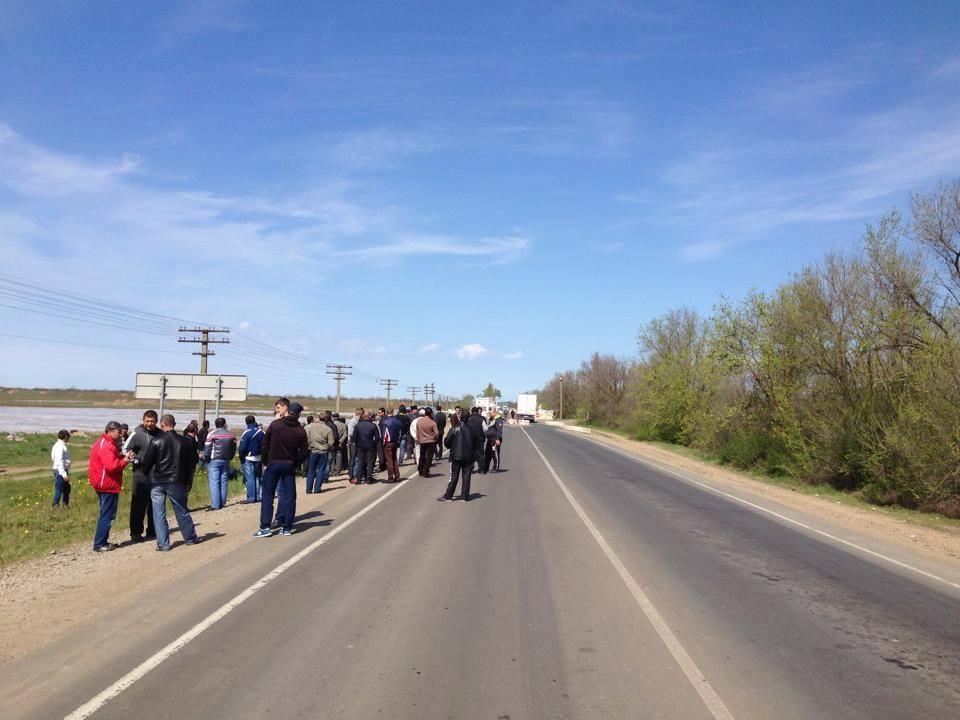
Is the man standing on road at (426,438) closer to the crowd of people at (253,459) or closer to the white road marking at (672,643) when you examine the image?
the crowd of people at (253,459)

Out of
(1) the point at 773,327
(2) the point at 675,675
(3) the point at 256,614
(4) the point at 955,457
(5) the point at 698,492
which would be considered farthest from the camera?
(1) the point at 773,327

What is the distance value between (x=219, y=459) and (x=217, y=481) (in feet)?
1.61

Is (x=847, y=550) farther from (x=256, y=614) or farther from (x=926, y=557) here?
(x=256, y=614)

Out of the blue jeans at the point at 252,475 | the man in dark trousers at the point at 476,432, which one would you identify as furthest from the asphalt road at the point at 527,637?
the blue jeans at the point at 252,475

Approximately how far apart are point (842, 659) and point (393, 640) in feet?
11.3

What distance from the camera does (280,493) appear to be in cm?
1163

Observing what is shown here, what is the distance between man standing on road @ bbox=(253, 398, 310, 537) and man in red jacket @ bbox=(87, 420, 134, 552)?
6.06 ft

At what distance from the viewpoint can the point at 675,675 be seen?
5.52 metres

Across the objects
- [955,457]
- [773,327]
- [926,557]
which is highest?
[773,327]

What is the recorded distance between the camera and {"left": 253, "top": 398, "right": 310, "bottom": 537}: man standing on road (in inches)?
448

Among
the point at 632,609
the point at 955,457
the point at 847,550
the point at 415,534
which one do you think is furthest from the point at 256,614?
the point at 955,457

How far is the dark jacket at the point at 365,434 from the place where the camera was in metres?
18.8

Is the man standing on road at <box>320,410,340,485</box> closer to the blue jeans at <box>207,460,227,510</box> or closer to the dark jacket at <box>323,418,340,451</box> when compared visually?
the dark jacket at <box>323,418,340,451</box>

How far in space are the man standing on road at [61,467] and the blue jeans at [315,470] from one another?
4.82 metres
